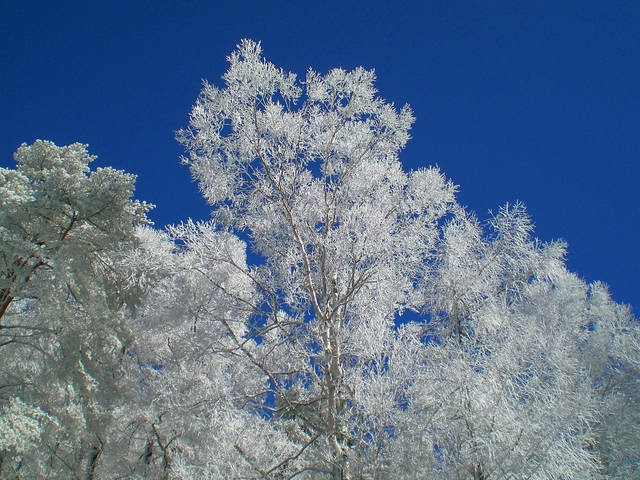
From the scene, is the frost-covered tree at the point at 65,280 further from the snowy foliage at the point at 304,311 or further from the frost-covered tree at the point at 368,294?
the frost-covered tree at the point at 368,294

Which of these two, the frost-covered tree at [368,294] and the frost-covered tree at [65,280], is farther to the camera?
the frost-covered tree at [65,280]

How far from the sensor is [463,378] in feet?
19.0

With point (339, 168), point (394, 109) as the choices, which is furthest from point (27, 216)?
point (394, 109)

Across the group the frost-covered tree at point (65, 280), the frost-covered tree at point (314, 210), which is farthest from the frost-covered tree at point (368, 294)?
the frost-covered tree at point (65, 280)

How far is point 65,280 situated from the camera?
739cm

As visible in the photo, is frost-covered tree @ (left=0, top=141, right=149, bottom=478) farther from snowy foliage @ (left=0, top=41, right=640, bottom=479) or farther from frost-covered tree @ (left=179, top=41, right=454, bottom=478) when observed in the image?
frost-covered tree @ (left=179, top=41, right=454, bottom=478)

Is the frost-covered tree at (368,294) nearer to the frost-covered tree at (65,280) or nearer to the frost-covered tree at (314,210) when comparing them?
the frost-covered tree at (314,210)

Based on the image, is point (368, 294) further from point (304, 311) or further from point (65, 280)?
point (65, 280)

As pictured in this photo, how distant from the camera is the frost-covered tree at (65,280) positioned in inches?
286

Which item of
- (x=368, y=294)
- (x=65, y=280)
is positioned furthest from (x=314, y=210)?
(x=65, y=280)

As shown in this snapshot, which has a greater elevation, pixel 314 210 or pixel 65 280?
pixel 314 210

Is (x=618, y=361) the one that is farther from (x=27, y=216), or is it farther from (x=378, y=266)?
(x=27, y=216)

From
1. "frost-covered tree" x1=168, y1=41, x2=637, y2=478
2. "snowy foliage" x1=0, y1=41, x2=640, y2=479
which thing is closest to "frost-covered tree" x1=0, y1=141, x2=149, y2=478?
"snowy foliage" x1=0, y1=41, x2=640, y2=479

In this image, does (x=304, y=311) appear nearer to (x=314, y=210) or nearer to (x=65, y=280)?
(x=314, y=210)
